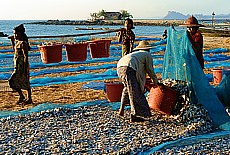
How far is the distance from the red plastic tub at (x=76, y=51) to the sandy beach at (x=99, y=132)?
3.01m

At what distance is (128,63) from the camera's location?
5.36m

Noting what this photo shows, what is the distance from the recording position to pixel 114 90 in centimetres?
669

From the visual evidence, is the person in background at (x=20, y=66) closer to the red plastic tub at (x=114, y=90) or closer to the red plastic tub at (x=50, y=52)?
the red plastic tub at (x=114, y=90)

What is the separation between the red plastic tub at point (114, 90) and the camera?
662cm

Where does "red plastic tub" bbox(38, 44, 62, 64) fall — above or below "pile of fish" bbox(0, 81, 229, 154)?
above

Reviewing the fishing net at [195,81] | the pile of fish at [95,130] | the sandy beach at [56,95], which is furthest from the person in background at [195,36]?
the sandy beach at [56,95]

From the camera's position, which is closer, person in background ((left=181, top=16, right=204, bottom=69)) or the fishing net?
the fishing net

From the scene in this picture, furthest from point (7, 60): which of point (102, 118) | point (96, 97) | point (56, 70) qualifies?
point (102, 118)

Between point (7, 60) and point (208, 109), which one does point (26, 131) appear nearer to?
point (208, 109)

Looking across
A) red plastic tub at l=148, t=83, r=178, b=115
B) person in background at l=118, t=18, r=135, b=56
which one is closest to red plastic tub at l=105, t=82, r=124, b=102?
person in background at l=118, t=18, r=135, b=56

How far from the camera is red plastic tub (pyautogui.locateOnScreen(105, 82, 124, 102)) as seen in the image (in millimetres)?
6621

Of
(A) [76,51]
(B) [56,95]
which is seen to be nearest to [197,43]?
(B) [56,95]

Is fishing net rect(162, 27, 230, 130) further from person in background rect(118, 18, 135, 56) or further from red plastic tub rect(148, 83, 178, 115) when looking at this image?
person in background rect(118, 18, 135, 56)

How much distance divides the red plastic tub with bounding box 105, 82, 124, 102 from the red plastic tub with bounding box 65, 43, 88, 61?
9.58 feet
